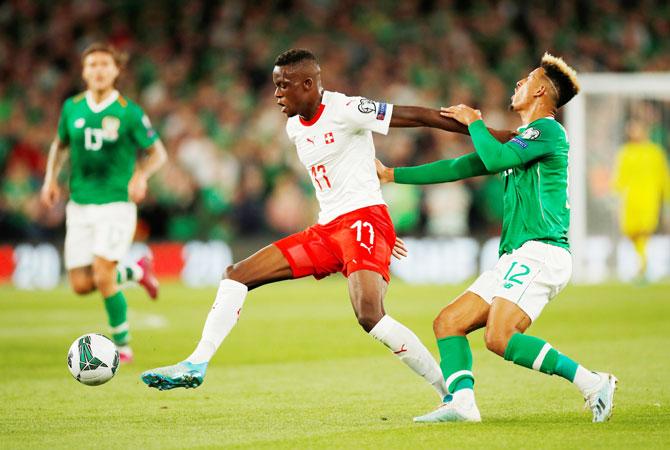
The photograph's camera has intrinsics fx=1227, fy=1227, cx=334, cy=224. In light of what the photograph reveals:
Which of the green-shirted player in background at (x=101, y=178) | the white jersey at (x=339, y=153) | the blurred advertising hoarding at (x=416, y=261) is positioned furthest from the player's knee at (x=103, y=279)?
the blurred advertising hoarding at (x=416, y=261)

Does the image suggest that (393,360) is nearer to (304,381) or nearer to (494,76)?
(304,381)

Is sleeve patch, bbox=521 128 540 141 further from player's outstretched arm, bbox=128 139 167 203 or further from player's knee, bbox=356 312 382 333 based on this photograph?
player's outstretched arm, bbox=128 139 167 203

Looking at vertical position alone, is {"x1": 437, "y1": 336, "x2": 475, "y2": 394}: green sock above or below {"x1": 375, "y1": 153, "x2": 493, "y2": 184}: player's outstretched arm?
below

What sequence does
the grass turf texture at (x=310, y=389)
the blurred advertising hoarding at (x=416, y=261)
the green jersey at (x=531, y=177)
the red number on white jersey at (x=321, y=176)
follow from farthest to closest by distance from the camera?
the blurred advertising hoarding at (x=416, y=261), the red number on white jersey at (x=321, y=176), the green jersey at (x=531, y=177), the grass turf texture at (x=310, y=389)

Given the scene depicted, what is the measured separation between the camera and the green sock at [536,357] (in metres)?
6.62

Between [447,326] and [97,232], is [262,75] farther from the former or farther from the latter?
[447,326]

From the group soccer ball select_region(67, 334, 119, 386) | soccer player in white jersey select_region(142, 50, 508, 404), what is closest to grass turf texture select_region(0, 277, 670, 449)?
soccer ball select_region(67, 334, 119, 386)

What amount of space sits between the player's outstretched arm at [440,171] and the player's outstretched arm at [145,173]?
3.14 meters

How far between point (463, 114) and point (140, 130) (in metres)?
3.99

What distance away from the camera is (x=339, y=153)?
7.34 metres

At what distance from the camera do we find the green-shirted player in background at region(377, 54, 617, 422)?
6656mm

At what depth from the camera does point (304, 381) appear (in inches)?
350

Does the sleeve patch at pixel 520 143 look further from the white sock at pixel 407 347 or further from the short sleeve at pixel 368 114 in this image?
the white sock at pixel 407 347

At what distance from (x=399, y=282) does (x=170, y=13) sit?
8323 millimetres
